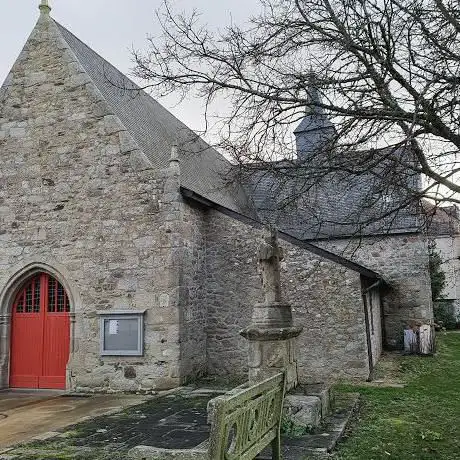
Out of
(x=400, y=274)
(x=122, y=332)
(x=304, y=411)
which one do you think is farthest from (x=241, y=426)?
(x=400, y=274)

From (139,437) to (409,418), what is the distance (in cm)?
383

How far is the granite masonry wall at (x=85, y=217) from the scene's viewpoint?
10289 millimetres

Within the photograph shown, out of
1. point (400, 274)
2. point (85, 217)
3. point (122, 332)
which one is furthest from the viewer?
point (400, 274)

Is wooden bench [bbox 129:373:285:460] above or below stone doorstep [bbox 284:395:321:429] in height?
above

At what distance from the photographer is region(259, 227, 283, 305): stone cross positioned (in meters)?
7.41

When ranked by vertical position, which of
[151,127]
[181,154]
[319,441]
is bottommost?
[319,441]

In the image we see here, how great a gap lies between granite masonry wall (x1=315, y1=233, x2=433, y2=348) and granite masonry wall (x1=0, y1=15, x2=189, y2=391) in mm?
7016

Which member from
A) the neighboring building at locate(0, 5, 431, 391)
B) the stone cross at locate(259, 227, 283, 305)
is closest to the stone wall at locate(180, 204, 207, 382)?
the neighboring building at locate(0, 5, 431, 391)

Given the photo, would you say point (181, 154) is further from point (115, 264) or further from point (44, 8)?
point (44, 8)

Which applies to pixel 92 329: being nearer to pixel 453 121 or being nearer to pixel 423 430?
pixel 423 430

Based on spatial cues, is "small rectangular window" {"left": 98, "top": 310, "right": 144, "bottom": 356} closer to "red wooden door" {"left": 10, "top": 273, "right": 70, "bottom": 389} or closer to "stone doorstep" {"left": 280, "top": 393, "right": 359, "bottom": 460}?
"red wooden door" {"left": 10, "top": 273, "right": 70, "bottom": 389}

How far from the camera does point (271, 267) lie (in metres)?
7.57

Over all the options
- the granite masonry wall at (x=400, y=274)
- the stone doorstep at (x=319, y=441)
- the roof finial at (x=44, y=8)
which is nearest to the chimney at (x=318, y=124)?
the stone doorstep at (x=319, y=441)

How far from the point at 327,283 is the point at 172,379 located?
379cm
